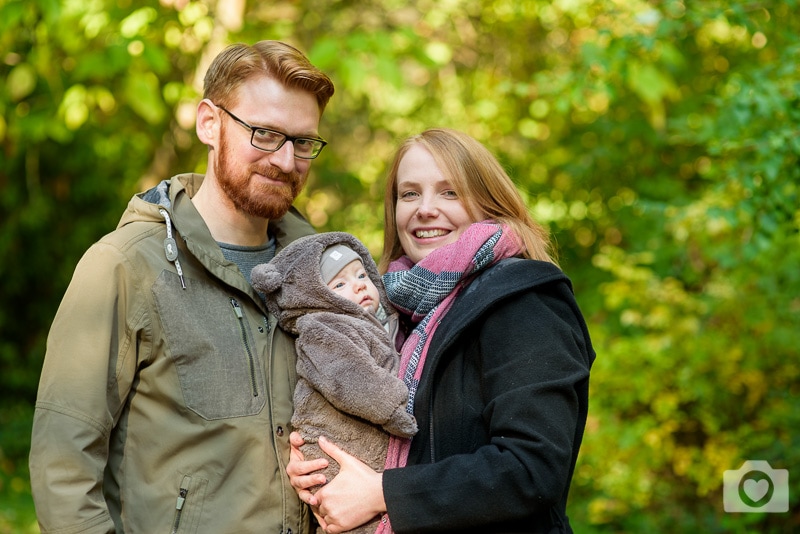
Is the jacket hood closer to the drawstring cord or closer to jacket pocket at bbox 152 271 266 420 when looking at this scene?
jacket pocket at bbox 152 271 266 420

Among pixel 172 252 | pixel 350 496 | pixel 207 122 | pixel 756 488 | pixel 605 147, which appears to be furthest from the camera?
pixel 605 147

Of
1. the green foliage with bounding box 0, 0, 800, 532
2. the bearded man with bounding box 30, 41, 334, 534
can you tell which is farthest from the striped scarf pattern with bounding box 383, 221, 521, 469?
the green foliage with bounding box 0, 0, 800, 532

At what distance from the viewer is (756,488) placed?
533 cm

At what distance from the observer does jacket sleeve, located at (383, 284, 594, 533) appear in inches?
82.2

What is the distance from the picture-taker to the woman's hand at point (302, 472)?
226 cm

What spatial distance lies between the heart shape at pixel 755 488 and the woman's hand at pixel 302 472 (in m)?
3.98

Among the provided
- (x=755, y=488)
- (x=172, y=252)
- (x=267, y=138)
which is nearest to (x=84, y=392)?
(x=172, y=252)

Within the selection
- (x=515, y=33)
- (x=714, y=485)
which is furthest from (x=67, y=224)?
(x=714, y=485)

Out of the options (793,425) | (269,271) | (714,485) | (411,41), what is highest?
(411,41)

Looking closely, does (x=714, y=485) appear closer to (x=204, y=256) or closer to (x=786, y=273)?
(x=786, y=273)

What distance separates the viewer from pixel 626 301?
5.76 metres

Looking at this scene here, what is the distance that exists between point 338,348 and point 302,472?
36 centimetres

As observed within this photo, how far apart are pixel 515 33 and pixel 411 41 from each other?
10.5 feet

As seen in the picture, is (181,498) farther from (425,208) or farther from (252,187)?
(425,208)
